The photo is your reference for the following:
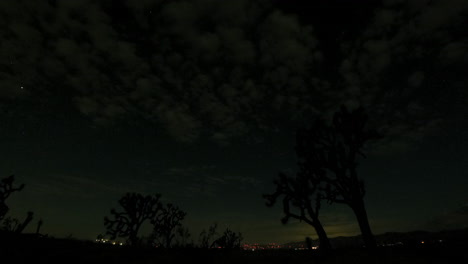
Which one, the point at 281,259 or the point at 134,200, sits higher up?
the point at 134,200

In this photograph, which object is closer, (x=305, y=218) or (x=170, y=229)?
(x=305, y=218)

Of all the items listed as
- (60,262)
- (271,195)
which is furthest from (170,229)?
(60,262)

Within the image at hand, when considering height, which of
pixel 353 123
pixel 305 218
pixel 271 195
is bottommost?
pixel 305 218

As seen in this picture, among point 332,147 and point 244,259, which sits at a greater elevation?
point 332,147

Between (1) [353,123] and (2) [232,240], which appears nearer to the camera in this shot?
(1) [353,123]

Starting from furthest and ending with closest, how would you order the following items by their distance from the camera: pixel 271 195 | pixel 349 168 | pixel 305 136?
pixel 271 195, pixel 305 136, pixel 349 168

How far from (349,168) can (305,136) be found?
3.36 meters

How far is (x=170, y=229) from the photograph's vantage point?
130 ft

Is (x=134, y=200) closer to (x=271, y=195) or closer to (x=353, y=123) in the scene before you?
(x=271, y=195)

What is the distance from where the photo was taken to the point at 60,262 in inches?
515

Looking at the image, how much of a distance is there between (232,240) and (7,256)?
36.7m

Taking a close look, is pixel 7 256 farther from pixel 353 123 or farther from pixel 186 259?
pixel 353 123

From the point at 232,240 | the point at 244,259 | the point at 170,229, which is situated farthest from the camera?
the point at 232,240

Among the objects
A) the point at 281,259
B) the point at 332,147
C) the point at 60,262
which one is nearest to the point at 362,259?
the point at 281,259
